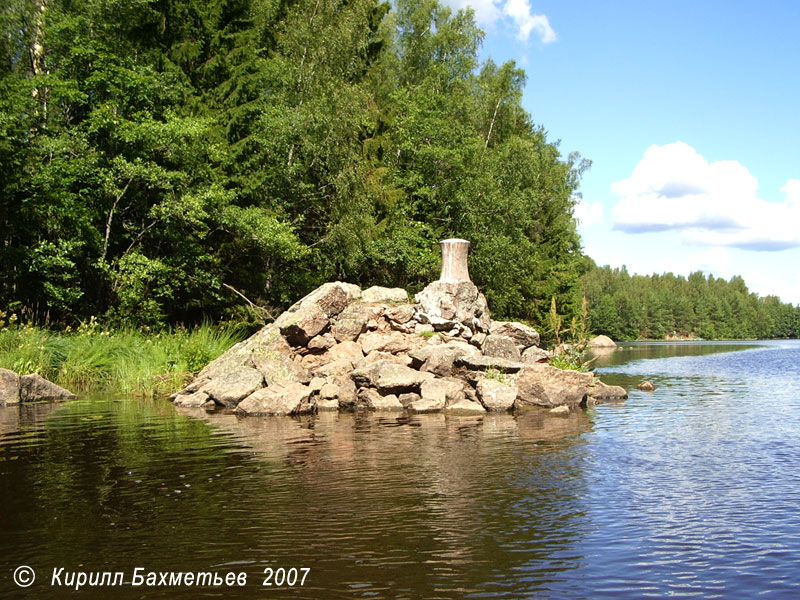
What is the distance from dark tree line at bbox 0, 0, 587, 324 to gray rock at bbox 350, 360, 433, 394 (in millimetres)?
9758

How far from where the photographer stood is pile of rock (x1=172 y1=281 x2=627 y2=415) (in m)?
17.9

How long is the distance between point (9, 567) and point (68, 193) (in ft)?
63.7

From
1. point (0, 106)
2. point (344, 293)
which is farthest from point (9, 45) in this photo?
point (344, 293)

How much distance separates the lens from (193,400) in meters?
18.3

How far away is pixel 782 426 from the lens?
14.7 meters

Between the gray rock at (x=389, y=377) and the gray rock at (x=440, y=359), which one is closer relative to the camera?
the gray rock at (x=389, y=377)

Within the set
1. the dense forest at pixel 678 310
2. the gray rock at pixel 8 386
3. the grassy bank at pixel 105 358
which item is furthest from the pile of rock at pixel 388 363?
the dense forest at pixel 678 310

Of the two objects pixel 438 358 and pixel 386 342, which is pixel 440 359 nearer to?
pixel 438 358

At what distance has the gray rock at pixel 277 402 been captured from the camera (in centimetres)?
1686

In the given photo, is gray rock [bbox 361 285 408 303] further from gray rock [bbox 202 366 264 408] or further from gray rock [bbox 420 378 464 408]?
gray rock [bbox 202 366 264 408]

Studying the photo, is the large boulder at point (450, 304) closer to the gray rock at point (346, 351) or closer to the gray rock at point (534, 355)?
the gray rock at point (534, 355)

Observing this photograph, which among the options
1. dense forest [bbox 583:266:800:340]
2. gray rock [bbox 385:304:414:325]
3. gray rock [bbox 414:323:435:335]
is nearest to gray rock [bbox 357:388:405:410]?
gray rock [bbox 414:323:435:335]

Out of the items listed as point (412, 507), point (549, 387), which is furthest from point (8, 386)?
point (549, 387)

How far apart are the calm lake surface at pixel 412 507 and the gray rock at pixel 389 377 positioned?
3.17 metres
